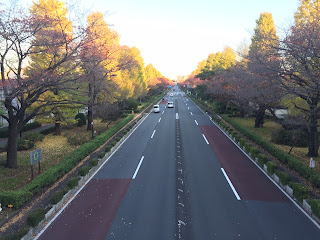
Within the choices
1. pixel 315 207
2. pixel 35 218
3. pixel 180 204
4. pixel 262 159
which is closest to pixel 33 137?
pixel 35 218

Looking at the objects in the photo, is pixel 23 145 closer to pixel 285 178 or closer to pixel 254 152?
pixel 254 152

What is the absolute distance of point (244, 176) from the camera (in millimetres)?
12508

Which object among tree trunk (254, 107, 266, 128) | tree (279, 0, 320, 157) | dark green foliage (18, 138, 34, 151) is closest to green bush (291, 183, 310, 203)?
tree (279, 0, 320, 157)

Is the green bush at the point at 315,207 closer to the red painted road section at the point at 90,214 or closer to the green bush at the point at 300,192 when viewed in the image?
the green bush at the point at 300,192

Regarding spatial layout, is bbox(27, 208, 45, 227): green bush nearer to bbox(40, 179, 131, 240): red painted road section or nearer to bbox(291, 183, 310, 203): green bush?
bbox(40, 179, 131, 240): red painted road section

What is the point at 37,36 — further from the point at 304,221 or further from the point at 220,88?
the point at 220,88

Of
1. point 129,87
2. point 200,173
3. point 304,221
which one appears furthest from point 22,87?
point 129,87

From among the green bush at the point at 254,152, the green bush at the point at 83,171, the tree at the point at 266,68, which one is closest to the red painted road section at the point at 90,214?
the green bush at the point at 83,171

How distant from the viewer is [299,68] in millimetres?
11953

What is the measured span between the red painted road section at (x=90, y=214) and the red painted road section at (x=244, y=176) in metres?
5.81

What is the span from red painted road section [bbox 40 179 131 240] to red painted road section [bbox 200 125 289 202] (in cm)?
581

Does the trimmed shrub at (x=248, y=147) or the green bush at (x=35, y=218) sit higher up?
the trimmed shrub at (x=248, y=147)

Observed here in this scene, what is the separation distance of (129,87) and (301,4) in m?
20.5

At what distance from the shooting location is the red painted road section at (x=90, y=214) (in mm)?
7523
